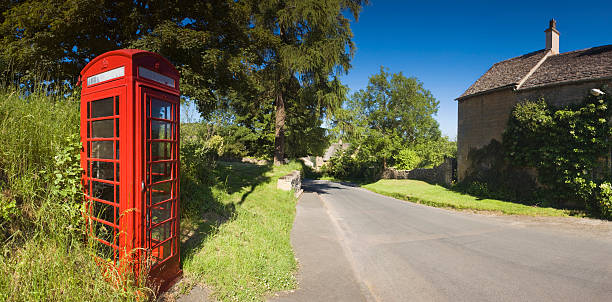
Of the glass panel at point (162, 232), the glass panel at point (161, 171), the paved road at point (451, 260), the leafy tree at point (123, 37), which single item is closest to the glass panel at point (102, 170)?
the glass panel at point (161, 171)

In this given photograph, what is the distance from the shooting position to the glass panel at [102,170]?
146 inches


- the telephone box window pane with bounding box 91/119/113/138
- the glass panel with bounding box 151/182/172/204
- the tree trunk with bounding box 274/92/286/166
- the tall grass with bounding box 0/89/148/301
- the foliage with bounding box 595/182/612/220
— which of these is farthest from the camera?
the tree trunk with bounding box 274/92/286/166

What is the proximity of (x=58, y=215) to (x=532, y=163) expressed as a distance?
1828 cm

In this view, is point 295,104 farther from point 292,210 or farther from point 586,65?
point 586,65

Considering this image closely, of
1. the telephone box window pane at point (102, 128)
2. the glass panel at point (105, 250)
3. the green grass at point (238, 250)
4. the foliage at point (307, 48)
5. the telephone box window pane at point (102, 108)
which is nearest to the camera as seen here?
the glass panel at point (105, 250)

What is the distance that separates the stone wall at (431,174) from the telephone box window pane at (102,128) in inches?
880

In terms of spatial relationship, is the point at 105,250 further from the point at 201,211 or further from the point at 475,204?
the point at 475,204

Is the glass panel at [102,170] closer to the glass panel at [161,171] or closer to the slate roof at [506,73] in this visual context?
the glass panel at [161,171]

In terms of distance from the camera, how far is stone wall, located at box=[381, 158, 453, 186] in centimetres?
2120

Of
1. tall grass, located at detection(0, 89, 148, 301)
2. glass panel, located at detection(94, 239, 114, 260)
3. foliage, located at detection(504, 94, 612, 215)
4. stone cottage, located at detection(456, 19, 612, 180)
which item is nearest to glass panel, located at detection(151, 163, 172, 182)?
tall grass, located at detection(0, 89, 148, 301)

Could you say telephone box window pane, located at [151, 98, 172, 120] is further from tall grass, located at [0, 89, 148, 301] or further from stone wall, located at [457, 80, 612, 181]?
stone wall, located at [457, 80, 612, 181]

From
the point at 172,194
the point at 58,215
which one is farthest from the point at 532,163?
the point at 58,215

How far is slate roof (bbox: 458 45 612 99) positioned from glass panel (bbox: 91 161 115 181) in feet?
60.3

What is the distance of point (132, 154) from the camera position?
10.2 ft
